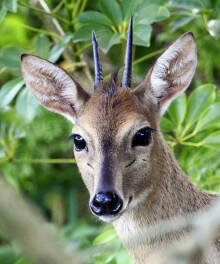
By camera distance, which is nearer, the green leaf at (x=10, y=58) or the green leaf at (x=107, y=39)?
the green leaf at (x=107, y=39)

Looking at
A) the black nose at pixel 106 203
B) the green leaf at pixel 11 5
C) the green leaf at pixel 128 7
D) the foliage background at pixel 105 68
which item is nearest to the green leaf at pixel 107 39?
the foliage background at pixel 105 68

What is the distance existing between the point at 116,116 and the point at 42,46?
949 mm

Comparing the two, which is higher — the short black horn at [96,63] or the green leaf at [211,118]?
the short black horn at [96,63]

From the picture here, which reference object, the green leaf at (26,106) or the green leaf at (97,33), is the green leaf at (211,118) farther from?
the green leaf at (26,106)

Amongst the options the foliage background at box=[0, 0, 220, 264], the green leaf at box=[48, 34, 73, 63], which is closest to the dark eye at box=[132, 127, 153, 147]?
the foliage background at box=[0, 0, 220, 264]

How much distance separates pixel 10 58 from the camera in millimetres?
3502

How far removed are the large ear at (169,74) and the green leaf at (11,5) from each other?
76 cm

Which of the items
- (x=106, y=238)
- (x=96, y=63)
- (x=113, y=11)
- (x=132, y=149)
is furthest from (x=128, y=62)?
(x=106, y=238)

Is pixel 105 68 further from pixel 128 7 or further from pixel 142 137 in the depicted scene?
pixel 142 137

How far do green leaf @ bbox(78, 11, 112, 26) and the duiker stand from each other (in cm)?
40

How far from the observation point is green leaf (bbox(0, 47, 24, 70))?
3463 mm

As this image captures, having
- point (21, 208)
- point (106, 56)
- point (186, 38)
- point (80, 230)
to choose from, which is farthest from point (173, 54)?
point (106, 56)

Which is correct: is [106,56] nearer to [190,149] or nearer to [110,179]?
[190,149]

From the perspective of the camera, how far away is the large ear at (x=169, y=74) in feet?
10.1
